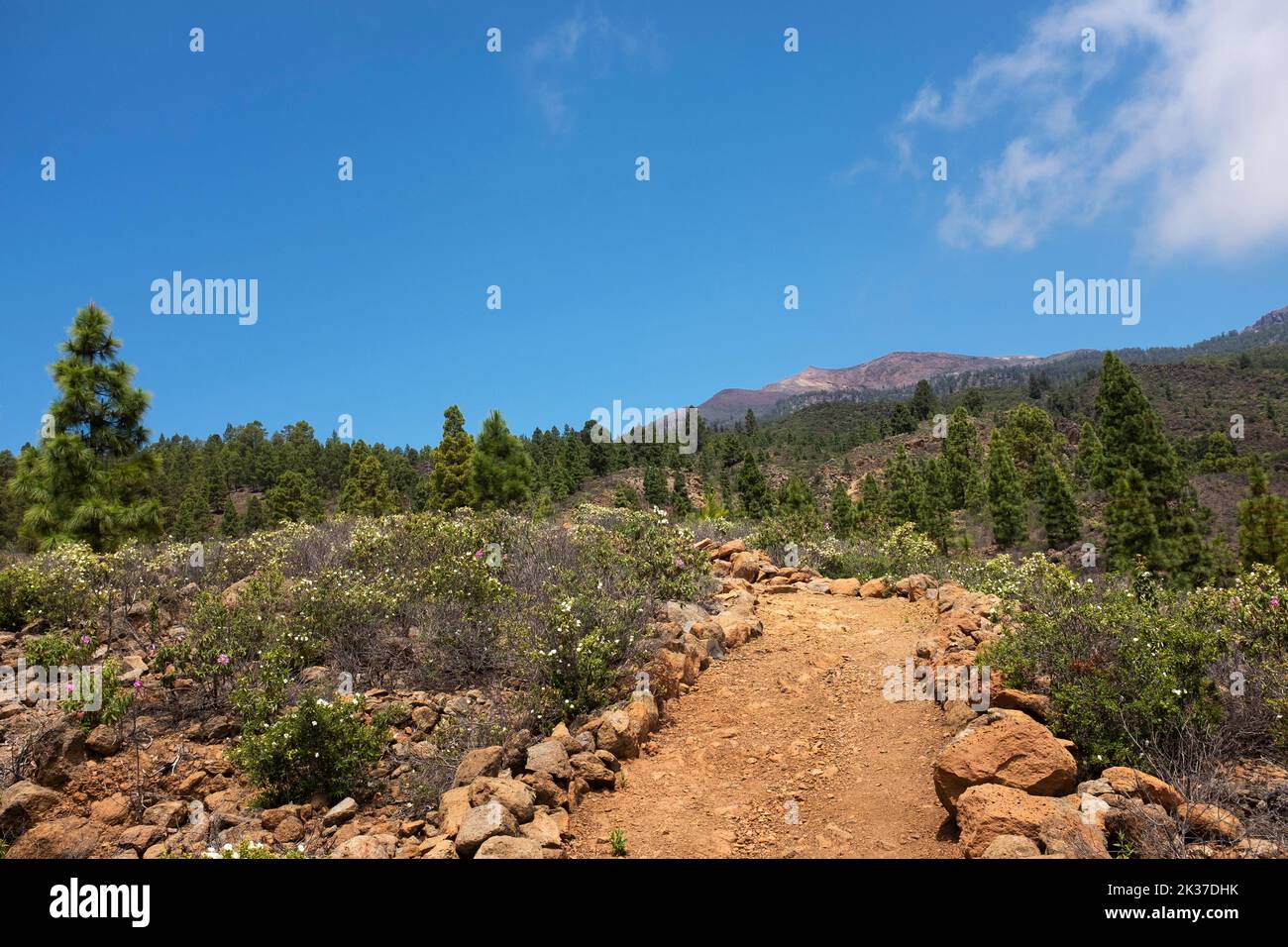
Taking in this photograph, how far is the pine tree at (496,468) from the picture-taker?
2881cm

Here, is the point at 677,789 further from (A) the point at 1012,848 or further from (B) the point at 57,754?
(B) the point at 57,754

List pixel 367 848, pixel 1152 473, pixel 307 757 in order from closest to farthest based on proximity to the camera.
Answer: pixel 367 848 → pixel 307 757 → pixel 1152 473

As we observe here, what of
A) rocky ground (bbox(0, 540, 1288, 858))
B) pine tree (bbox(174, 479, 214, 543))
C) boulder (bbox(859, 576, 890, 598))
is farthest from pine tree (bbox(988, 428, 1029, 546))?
pine tree (bbox(174, 479, 214, 543))

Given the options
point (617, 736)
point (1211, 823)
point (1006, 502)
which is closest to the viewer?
point (1211, 823)

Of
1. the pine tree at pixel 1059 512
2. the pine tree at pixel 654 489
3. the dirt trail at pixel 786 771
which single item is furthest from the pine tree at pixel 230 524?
the pine tree at pixel 1059 512

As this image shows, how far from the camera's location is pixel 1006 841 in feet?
A: 11.6

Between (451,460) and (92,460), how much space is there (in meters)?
20.9

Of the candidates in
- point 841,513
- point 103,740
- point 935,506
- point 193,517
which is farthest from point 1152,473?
point 193,517

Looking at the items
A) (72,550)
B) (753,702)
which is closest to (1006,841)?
(753,702)

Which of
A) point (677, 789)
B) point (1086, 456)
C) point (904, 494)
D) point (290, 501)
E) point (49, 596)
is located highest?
point (1086, 456)

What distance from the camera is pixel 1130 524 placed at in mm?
27438

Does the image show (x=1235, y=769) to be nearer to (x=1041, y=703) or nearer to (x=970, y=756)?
(x=1041, y=703)

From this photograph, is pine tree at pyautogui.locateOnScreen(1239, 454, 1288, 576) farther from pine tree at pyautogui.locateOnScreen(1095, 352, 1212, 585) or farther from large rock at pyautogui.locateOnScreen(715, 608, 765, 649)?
large rock at pyautogui.locateOnScreen(715, 608, 765, 649)

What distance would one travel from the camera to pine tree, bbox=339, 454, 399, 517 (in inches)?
1606
